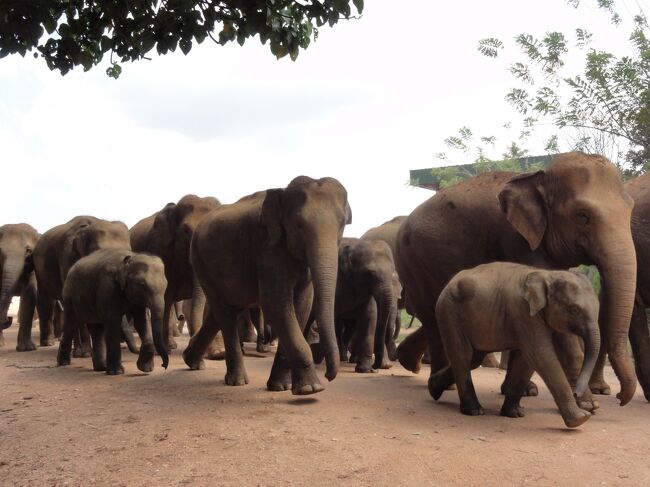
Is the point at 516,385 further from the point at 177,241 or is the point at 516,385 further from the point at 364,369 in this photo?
the point at 177,241

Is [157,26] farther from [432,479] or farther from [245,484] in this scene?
[432,479]

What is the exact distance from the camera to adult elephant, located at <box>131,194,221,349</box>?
12.0 m

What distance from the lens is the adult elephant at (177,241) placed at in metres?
12.0

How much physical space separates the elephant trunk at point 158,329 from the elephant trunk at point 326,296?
2528 mm

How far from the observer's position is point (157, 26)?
233 inches

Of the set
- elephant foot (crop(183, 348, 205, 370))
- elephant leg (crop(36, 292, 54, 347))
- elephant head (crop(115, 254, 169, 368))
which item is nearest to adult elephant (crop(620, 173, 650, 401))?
elephant foot (crop(183, 348, 205, 370))

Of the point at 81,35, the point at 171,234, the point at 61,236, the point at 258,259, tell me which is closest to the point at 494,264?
the point at 258,259

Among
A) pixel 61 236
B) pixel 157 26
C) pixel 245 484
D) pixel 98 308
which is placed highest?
pixel 157 26

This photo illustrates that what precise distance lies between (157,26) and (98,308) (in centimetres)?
456

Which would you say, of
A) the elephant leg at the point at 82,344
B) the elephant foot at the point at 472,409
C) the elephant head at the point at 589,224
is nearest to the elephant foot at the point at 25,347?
the elephant leg at the point at 82,344

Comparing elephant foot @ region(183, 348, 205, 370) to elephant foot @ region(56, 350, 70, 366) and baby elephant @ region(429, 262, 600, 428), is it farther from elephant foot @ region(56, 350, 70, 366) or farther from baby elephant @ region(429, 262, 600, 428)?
baby elephant @ region(429, 262, 600, 428)

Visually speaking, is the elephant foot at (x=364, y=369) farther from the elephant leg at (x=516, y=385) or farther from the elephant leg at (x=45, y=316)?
the elephant leg at (x=45, y=316)

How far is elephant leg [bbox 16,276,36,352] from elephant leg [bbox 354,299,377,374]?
215 inches

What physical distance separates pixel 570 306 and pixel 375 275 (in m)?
4.89
